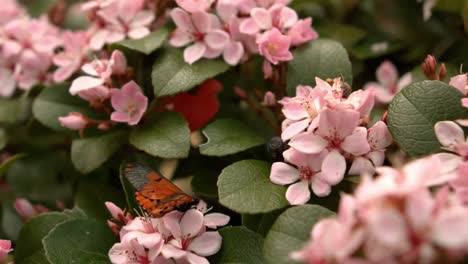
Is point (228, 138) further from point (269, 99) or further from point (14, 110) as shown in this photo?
point (14, 110)

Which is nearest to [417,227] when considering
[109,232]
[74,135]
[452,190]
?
[452,190]

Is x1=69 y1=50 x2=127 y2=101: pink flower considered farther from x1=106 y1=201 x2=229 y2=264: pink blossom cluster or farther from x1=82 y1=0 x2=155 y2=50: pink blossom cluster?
x1=106 y1=201 x2=229 y2=264: pink blossom cluster

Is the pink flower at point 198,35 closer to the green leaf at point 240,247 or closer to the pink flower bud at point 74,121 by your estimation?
the pink flower bud at point 74,121

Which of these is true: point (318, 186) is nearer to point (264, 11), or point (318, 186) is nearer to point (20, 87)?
point (264, 11)

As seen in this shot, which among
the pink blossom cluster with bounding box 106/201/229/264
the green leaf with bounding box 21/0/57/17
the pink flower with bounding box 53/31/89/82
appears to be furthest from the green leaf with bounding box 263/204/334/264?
the green leaf with bounding box 21/0/57/17

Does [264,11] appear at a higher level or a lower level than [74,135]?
higher

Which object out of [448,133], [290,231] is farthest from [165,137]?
[448,133]
